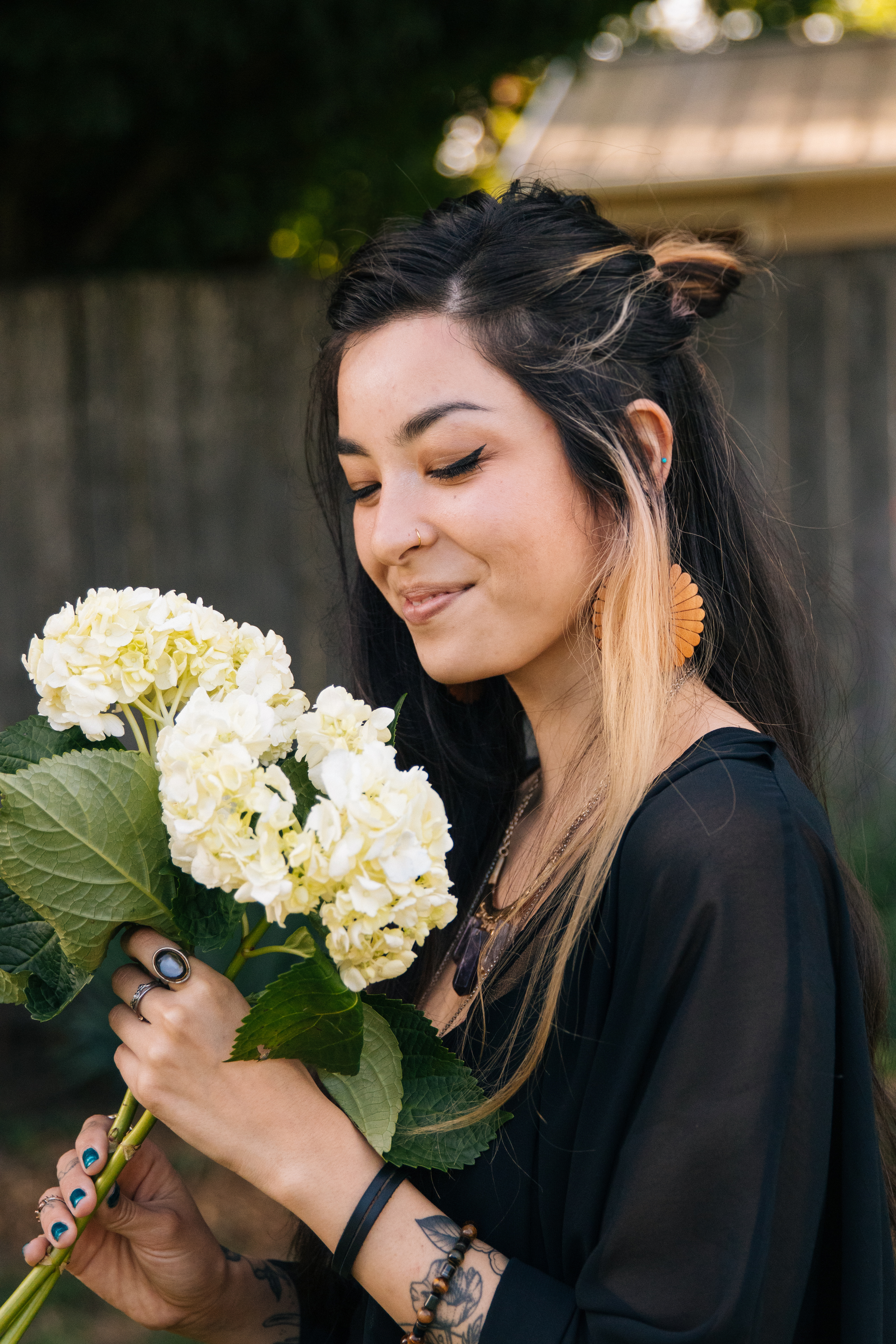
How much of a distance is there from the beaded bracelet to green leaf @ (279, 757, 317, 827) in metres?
0.52

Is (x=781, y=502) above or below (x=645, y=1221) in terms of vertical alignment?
above

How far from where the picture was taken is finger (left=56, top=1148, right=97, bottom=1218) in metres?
1.42

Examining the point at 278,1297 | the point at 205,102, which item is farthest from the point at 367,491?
the point at 205,102

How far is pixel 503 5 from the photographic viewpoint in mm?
4879

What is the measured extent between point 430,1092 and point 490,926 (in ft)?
1.31

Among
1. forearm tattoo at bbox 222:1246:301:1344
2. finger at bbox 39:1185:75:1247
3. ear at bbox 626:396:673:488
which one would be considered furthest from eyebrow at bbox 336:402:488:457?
forearm tattoo at bbox 222:1246:301:1344

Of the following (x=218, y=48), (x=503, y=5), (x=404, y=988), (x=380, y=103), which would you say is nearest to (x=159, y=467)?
(x=218, y=48)

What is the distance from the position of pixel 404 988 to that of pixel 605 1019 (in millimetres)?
590

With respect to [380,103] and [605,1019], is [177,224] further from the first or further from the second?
[605,1019]

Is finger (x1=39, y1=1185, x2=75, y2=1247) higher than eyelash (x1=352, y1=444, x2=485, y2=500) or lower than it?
lower

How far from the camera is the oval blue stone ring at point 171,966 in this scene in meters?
1.34

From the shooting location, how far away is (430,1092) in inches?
54.6

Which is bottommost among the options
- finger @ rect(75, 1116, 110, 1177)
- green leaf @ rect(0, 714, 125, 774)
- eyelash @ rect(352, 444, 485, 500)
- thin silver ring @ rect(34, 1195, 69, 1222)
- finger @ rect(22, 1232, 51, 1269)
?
finger @ rect(22, 1232, 51, 1269)

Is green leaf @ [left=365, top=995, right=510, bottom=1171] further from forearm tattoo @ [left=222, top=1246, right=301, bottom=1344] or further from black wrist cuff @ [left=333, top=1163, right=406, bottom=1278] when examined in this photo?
forearm tattoo @ [left=222, top=1246, right=301, bottom=1344]
